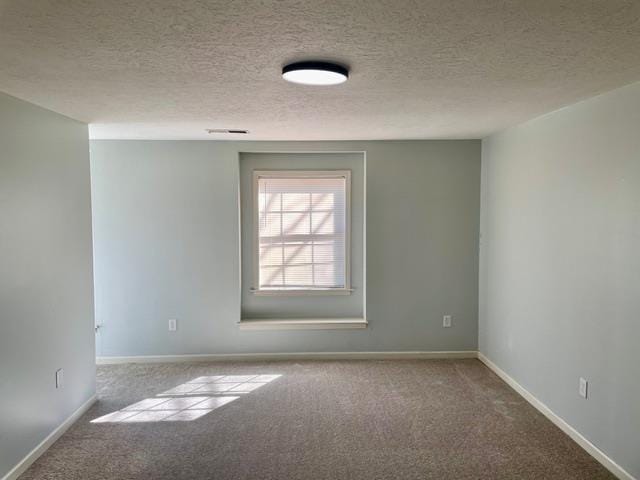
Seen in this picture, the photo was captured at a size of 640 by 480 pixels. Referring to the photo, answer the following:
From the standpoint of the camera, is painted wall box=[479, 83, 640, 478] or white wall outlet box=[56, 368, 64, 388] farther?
white wall outlet box=[56, 368, 64, 388]

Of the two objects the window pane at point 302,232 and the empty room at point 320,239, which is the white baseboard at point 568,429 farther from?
the window pane at point 302,232

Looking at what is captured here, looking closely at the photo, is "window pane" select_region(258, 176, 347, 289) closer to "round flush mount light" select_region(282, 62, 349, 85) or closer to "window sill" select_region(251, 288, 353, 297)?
"window sill" select_region(251, 288, 353, 297)

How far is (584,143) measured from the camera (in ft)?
9.89

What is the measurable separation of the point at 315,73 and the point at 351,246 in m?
2.96

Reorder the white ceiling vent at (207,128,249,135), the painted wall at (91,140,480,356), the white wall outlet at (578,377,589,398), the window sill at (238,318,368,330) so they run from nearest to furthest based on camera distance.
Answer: the white wall outlet at (578,377,589,398) → the white ceiling vent at (207,128,249,135) → the painted wall at (91,140,480,356) → the window sill at (238,318,368,330)

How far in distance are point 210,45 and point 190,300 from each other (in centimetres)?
338

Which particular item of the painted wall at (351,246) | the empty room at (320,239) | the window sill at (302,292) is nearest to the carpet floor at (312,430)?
the empty room at (320,239)

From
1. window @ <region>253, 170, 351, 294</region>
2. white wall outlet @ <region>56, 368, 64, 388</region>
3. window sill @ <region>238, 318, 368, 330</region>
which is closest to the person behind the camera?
white wall outlet @ <region>56, 368, 64, 388</region>

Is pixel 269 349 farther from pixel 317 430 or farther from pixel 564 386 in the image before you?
pixel 564 386

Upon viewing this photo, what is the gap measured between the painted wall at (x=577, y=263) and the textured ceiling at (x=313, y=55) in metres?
0.34

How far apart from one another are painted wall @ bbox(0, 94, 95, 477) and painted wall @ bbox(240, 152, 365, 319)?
5.42 ft

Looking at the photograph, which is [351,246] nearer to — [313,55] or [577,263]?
[577,263]

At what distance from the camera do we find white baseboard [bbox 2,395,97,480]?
2.68 meters

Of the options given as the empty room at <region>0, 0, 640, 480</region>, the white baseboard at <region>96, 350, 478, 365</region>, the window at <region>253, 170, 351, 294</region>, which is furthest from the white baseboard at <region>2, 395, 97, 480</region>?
the window at <region>253, 170, 351, 294</region>
